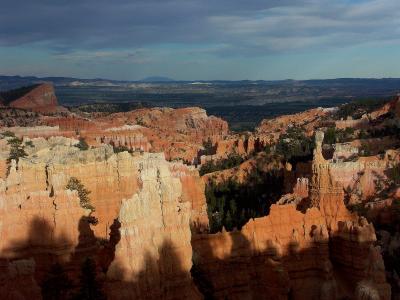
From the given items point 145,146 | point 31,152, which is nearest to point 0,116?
point 145,146

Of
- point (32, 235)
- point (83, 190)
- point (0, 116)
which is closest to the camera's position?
point (32, 235)

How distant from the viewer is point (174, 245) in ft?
80.0

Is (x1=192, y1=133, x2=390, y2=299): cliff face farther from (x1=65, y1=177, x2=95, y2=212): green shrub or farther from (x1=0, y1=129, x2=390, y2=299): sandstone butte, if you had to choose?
(x1=65, y1=177, x2=95, y2=212): green shrub

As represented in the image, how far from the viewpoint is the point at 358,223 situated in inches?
1252

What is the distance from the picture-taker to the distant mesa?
13338cm

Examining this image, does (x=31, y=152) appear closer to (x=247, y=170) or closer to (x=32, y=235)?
(x=32, y=235)

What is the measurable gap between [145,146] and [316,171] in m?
68.7

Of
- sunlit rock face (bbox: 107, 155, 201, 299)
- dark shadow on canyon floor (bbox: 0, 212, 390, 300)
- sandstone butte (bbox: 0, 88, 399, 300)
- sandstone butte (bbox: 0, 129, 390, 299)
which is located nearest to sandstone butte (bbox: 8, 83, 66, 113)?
sandstone butte (bbox: 0, 88, 399, 300)

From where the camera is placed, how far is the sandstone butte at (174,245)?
2344 centimetres

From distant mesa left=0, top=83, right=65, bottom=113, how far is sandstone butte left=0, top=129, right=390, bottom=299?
101m

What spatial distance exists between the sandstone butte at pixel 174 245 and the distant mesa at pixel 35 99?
101 meters

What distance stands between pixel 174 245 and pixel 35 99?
12177 centimetres

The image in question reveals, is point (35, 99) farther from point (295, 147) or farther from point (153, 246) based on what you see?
point (153, 246)

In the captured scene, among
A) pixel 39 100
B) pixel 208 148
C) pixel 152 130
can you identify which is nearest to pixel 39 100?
pixel 39 100
